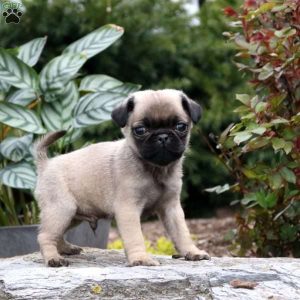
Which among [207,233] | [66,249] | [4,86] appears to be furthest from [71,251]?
[207,233]

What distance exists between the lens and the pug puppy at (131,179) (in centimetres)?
439

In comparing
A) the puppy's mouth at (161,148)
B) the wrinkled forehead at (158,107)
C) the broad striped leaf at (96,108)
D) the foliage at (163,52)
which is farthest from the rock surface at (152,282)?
the foliage at (163,52)

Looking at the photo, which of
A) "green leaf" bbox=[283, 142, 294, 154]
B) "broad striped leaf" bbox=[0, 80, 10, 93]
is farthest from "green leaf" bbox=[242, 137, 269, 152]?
"broad striped leaf" bbox=[0, 80, 10, 93]

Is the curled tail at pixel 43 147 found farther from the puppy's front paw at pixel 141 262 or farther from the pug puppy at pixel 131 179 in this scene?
the puppy's front paw at pixel 141 262

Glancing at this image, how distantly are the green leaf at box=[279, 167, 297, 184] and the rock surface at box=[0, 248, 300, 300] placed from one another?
36.1 inches

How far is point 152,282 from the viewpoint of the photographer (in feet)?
13.5

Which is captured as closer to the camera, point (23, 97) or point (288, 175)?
point (288, 175)

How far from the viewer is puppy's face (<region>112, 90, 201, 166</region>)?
172 inches

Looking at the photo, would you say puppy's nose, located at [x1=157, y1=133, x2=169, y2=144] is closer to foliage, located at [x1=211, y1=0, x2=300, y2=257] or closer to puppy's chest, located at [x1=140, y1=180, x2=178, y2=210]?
puppy's chest, located at [x1=140, y1=180, x2=178, y2=210]

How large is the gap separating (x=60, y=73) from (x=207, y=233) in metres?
3.01

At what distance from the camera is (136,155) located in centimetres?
455

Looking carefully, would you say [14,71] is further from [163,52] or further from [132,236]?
[163,52]

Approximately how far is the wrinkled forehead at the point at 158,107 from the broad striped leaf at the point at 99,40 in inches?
86.1

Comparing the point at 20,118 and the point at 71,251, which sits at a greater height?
the point at 20,118
